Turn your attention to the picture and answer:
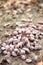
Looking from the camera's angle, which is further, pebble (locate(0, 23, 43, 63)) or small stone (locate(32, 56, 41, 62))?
pebble (locate(0, 23, 43, 63))

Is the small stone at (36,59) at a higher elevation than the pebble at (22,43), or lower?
lower

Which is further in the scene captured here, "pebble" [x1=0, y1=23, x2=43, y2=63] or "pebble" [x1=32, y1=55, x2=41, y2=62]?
"pebble" [x1=0, y1=23, x2=43, y2=63]

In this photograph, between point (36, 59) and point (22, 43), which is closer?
point (36, 59)

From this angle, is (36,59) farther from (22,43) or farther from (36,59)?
(22,43)

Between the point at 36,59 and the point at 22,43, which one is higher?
the point at 22,43

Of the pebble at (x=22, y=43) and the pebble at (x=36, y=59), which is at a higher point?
the pebble at (x=22, y=43)

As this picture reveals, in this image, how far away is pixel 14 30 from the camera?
3.77 metres

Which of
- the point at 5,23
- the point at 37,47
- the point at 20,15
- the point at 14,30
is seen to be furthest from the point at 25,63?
the point at 20,15

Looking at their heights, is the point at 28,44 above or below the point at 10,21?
below

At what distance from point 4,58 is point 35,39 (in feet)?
2.23

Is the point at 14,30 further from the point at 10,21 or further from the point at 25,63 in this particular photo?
the point at 25,63

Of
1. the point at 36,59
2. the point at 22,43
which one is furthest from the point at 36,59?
the point at 22,43

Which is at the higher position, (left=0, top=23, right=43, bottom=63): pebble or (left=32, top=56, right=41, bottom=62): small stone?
(left=0, top=23, right=43, bottom=63): pebble

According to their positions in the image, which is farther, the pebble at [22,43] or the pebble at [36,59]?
the pebble at [22,43]
